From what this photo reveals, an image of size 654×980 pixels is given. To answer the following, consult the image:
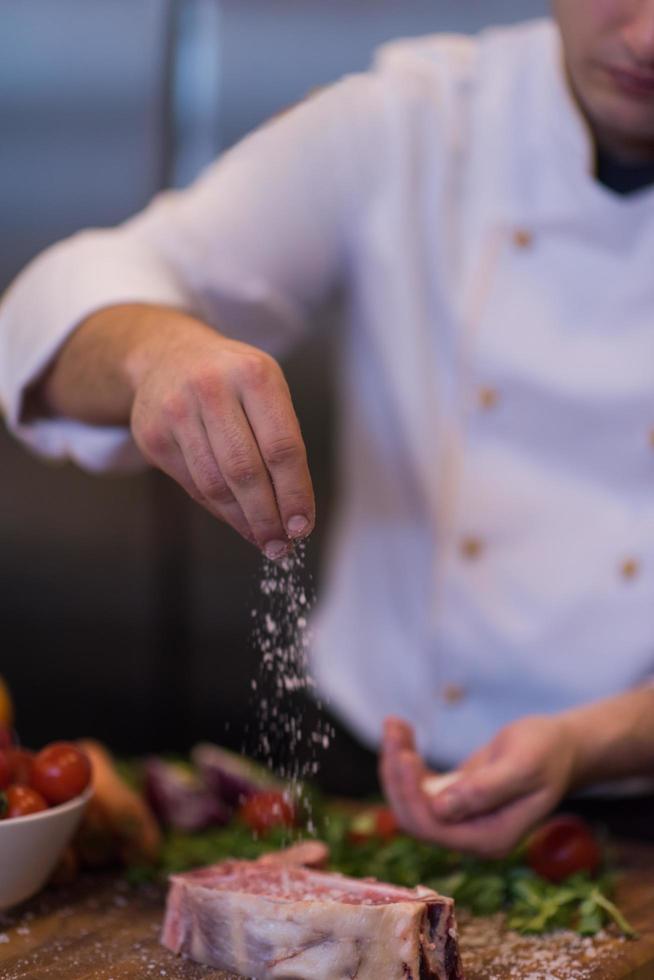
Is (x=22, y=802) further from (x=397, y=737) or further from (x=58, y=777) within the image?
(x=397, y=737)

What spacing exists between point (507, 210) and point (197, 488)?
666 mm

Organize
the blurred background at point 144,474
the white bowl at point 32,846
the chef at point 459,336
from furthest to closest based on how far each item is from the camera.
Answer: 1. the blurred background at point 144,474
2. the chef at point 459,336
3. the white bowl at point 32,846

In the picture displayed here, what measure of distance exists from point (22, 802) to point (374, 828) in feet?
1.34

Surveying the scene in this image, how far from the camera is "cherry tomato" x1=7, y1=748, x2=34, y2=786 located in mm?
1132

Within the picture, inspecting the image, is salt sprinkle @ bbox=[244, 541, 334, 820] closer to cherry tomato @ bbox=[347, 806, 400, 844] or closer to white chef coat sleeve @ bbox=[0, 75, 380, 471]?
cherry tomato @ bbox=[347, 806, 400, 844]

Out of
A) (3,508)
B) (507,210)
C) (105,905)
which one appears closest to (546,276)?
(507,210)

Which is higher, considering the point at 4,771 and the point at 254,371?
the point at 254,371

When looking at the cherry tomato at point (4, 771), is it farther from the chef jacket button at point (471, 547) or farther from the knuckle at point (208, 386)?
the chef jacket button at point (471, 547)

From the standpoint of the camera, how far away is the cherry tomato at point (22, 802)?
1072 mm

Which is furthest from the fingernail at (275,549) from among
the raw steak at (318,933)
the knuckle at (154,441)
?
the raw steak at (318,933)

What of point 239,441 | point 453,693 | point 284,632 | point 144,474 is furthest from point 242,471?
point 144,474

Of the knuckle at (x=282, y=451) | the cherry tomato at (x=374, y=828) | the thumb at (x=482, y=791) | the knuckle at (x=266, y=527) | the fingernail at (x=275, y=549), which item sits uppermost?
the knuckle at (x=282, y=451)

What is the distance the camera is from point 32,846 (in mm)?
1063

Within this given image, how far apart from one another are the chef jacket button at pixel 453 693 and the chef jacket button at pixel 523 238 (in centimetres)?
51
